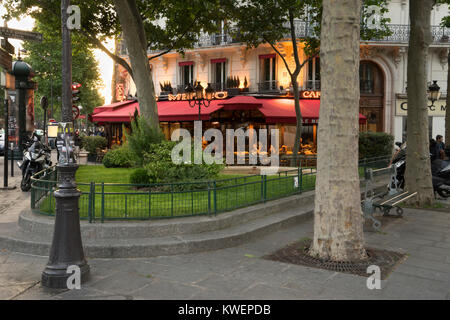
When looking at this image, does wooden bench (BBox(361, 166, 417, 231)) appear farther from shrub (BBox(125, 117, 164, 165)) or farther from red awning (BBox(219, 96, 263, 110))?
red awning (BBox(219, 96, 263, 110))

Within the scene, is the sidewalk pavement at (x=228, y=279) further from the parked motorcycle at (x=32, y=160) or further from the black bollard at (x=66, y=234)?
the parked motorcycle at (x=32, y=160)

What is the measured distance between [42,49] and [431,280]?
43173 millimetres

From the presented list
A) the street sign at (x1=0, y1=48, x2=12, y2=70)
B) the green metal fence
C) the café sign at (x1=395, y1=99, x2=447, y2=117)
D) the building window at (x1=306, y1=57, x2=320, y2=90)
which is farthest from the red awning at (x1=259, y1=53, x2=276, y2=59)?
the green metal fence

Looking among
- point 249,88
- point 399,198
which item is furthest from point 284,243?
point 249,88

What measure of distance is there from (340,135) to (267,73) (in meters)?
18.2

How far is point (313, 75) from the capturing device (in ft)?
74.9

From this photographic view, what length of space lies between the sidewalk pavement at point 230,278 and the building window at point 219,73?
1790cm

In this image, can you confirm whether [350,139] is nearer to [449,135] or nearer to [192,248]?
[192,248]

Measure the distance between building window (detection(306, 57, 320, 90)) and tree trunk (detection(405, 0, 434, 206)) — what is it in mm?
12476

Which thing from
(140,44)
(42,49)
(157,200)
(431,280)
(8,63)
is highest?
(42,49)

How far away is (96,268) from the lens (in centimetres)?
543

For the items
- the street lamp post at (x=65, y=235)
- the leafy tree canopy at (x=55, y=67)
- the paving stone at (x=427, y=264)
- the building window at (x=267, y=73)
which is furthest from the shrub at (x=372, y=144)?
the leafy tree canopy at (x=55, y=67)

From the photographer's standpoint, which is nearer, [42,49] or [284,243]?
[284,243]

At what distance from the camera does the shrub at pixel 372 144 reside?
63.1ft
